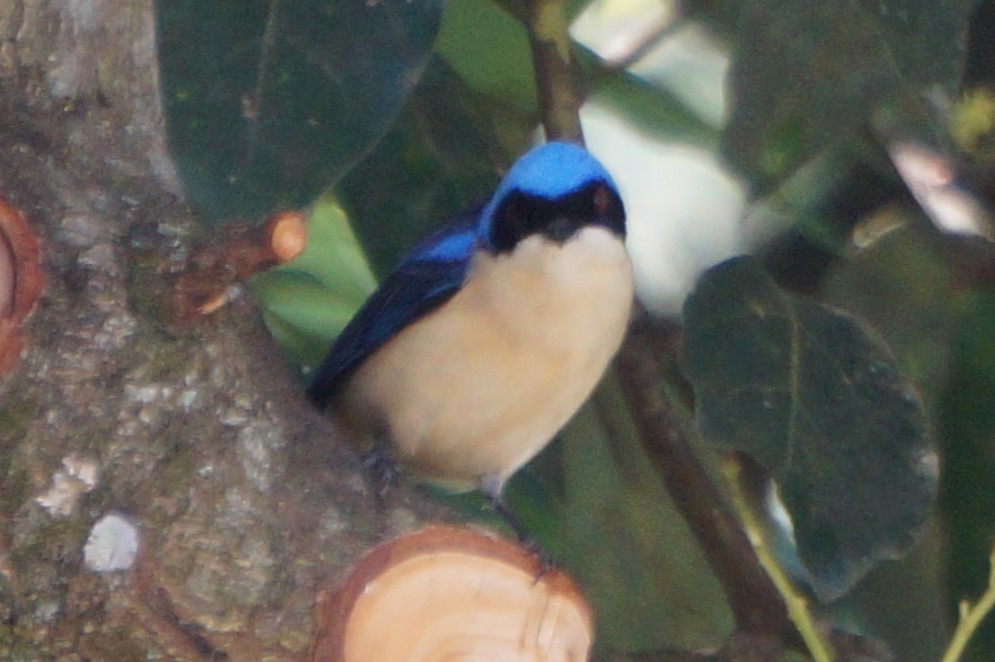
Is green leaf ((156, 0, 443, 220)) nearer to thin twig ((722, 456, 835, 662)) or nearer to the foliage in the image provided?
the foliage

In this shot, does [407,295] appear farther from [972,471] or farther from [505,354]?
[972,471]

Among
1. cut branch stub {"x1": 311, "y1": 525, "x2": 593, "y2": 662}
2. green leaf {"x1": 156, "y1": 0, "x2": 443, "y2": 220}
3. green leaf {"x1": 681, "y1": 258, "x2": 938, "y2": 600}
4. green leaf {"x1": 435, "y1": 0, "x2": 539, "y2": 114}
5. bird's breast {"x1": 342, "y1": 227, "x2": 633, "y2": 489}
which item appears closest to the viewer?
cut branch stub {"x1": 311, "y1": 525, "x2": 593, "y2": 662}

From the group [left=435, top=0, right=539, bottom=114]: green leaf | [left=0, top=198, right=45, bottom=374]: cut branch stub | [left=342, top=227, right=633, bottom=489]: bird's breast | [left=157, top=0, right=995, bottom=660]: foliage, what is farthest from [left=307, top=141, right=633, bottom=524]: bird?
[left=0, top=198, right=45, bottom=374]: cut branch stub

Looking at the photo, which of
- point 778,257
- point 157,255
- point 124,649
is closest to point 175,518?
point 124,649

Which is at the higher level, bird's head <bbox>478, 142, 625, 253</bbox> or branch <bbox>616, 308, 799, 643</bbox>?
bird's head <bbox>478, 142, 625, 253</bbox>

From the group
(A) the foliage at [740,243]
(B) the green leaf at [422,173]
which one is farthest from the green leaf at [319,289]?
(B) the green leaf at [422,173]

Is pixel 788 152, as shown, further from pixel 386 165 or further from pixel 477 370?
pixel 386 165

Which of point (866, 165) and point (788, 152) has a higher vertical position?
point (788, 152)
